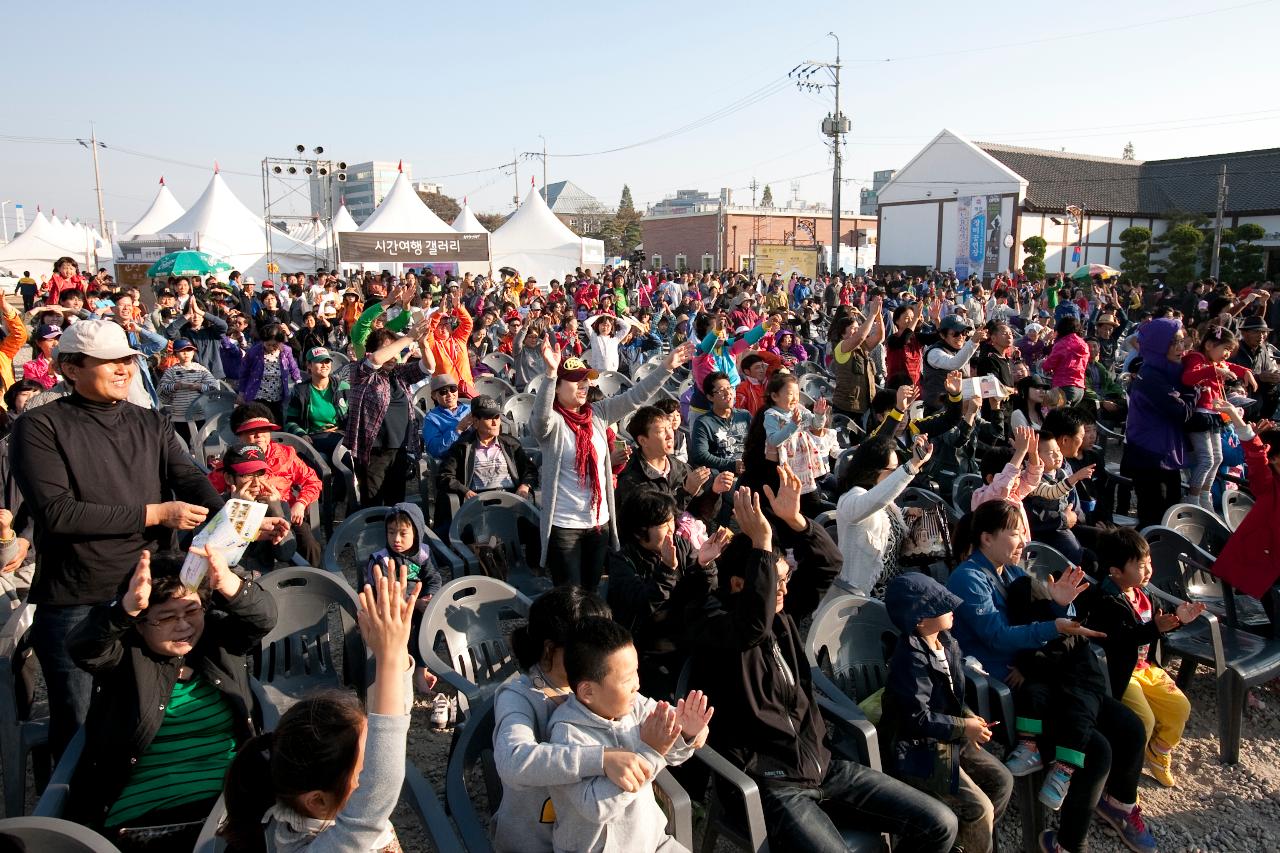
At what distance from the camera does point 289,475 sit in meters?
5.00

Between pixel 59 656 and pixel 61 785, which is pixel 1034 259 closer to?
pixel 59 656

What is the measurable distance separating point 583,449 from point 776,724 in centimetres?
188

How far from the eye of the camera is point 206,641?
2.65 meters

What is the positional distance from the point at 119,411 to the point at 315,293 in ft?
44.8

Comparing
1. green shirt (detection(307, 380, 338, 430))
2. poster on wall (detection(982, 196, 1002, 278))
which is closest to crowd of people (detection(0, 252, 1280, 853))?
green shirt (detection(307, 380, 338, 430))

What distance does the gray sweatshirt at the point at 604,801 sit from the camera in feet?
6.75

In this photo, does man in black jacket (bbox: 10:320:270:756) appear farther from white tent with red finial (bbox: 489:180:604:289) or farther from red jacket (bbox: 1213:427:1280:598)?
white tent with red finial (bbox: 489:180:604:289)

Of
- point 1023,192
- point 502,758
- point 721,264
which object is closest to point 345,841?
point 502,758

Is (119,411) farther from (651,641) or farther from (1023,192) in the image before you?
(1023,192)

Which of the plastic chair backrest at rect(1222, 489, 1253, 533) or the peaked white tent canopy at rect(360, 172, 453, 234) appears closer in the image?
the plastic chair backrest at rect(1222, 489, 1253, 533)

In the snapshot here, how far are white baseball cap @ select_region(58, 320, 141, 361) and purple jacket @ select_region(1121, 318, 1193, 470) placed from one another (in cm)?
613

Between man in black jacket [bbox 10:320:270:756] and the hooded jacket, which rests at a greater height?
man in black jacket [bbox 10:320:270:756]

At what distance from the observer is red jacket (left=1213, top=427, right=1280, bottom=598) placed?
4.17m

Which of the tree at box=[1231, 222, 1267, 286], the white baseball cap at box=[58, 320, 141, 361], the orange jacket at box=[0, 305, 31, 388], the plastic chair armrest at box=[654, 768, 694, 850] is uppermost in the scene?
the tree at box=[1231, 222, 1267, 286]
